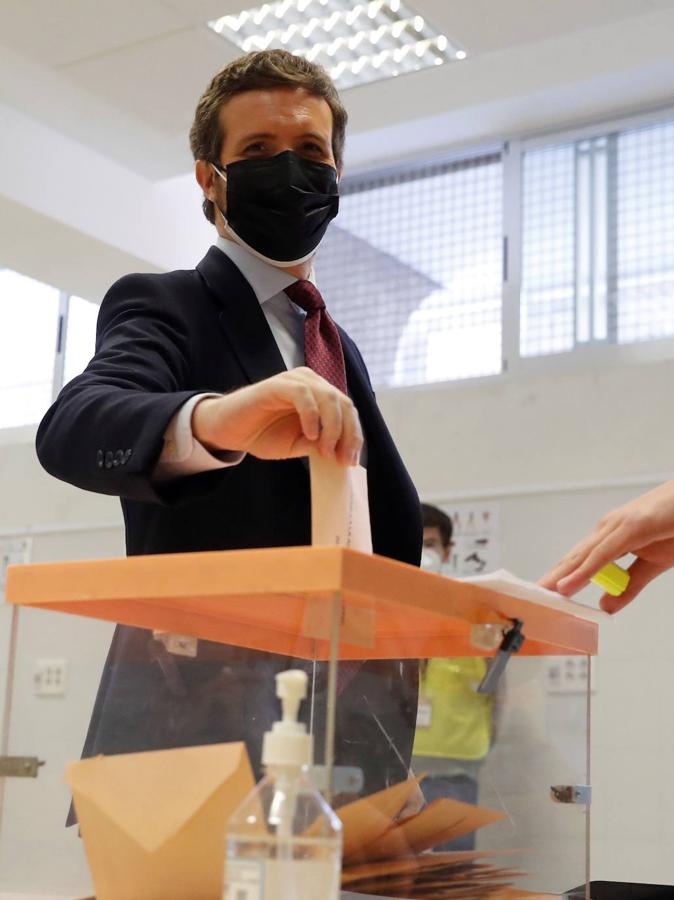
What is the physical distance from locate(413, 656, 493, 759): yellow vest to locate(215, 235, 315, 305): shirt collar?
58 centimetres

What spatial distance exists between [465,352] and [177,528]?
376 cm

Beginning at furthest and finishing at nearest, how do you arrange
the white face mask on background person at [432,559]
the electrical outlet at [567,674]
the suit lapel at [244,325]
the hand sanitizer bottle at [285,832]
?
the white face mask on background person at [432,559] → the suit lapel at [244,325] → the electrical outlet at [567,674] → the hand sanitizer bottle at [285,832]

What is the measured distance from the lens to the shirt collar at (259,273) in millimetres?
1336

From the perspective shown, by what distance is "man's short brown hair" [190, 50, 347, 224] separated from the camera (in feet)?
4.50

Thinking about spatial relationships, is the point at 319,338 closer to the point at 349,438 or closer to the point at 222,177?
the point at 222,177

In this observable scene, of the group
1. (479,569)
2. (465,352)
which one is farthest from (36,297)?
(479,569)

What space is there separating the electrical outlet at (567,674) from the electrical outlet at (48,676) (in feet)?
1.21

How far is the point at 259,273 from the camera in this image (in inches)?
53.4

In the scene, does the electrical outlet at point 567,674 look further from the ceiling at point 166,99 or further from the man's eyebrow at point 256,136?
the ceiling at point 166,99

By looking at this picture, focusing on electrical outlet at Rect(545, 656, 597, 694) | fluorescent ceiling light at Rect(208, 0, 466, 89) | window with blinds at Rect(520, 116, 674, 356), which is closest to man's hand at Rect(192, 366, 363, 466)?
electrical outlet at Rect(545, 656, 597, 694)

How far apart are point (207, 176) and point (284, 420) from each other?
695 millimetres

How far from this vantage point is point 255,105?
1388mm

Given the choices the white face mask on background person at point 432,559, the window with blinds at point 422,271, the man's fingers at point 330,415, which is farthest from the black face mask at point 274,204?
the window with blinds at point 422,271

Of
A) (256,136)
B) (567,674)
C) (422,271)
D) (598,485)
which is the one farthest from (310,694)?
(422,271)
